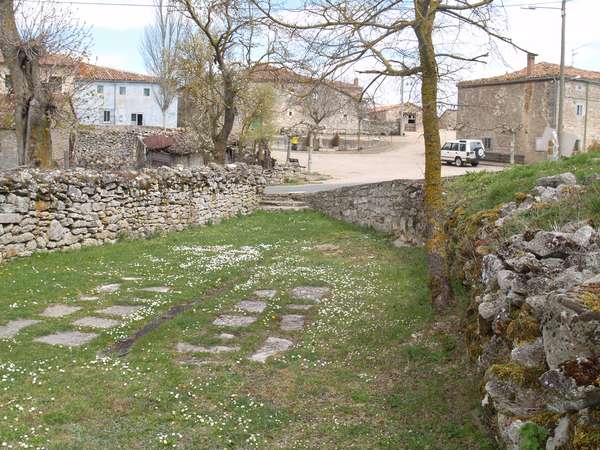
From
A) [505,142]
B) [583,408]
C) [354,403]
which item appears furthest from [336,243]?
[505,142]

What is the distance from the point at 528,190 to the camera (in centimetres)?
866

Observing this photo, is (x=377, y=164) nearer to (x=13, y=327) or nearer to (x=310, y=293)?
(x=310, y=293)

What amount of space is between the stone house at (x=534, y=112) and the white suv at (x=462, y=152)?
2432 mm

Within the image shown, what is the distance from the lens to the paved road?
32844 mm

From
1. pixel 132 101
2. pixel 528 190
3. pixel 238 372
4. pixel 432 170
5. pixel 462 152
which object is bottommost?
pixel 238 372

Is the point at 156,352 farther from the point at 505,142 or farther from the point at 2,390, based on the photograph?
the point at 505,142

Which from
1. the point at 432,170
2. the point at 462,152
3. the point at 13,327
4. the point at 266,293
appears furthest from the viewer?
the point at 462,152

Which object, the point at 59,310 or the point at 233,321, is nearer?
the point at 233,321

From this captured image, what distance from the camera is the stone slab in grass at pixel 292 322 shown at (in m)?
7.94

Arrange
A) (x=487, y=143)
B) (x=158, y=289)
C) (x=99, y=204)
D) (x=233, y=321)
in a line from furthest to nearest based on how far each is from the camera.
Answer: (x=487, y=143) → (x=99, y=204) → (x=158, y=289) → (x=233, y=321)

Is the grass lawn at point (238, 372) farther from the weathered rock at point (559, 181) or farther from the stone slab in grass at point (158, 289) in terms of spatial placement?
the weathered rock at point (559, 181)

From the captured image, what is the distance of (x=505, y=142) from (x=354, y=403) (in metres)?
40.1

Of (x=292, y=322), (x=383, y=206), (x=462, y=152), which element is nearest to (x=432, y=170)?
(x=292, y=322)

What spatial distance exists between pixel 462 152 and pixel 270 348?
3358cm
